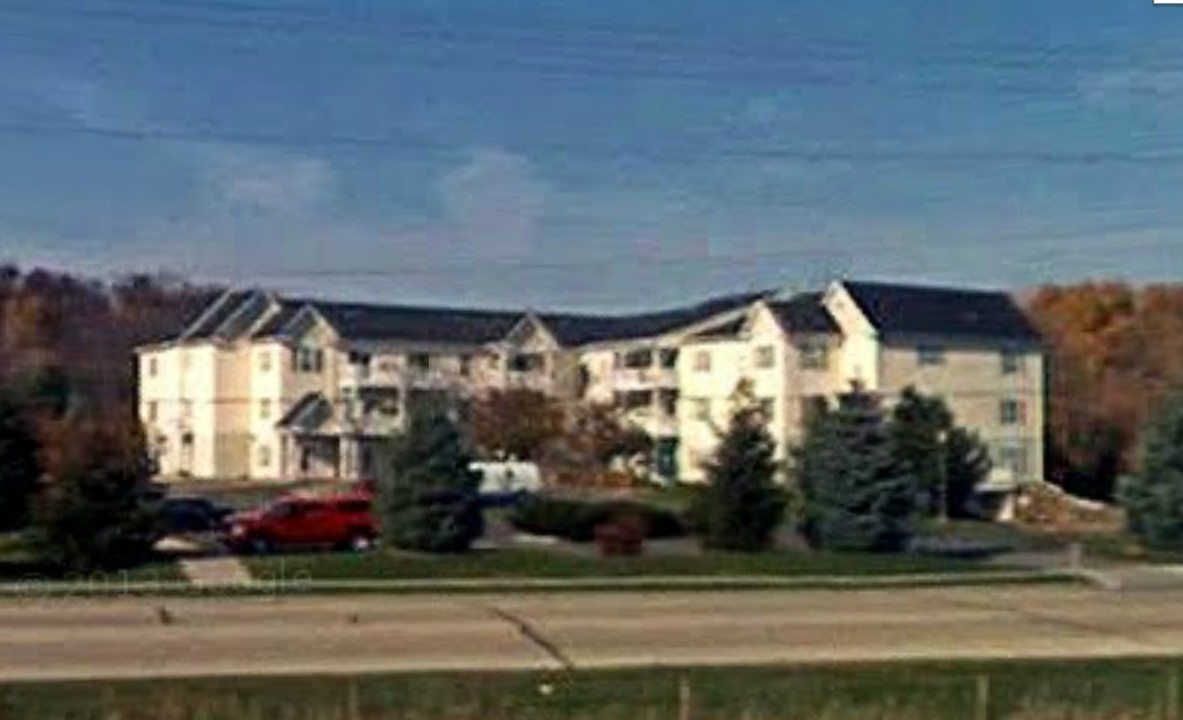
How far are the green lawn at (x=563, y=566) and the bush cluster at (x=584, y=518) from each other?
6.07 metres

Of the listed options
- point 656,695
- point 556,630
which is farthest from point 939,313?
point 656,695

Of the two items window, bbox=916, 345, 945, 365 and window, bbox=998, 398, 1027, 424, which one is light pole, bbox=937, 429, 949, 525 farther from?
window, bbox=998, 398, 1027, 424

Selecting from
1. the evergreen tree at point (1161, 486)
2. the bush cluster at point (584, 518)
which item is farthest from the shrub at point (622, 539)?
the evergreen tree at point (1161, 486)

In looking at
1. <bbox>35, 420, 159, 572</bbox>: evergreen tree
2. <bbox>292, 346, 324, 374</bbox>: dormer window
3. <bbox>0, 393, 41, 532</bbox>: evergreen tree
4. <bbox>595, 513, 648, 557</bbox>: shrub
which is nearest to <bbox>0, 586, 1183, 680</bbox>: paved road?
<bbox>35, 420, 159, 572</bbox>: evergreen tree

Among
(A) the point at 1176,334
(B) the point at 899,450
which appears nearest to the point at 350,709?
(B) the point at 899,450

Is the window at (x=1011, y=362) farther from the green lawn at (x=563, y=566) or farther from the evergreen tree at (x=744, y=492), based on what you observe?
the green lawn at (x=563, y=566)

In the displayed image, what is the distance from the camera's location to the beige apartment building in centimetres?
7950

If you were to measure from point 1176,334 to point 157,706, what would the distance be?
3334 inches

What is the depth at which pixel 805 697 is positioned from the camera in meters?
A: 18.7

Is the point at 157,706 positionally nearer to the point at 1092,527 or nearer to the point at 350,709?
the point at 350,709

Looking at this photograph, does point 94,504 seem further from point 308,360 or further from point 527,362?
point 527,362

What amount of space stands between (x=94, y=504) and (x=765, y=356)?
47.9m

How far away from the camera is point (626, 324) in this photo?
101062 mm

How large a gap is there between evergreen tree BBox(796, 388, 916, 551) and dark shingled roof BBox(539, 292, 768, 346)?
138 feet
